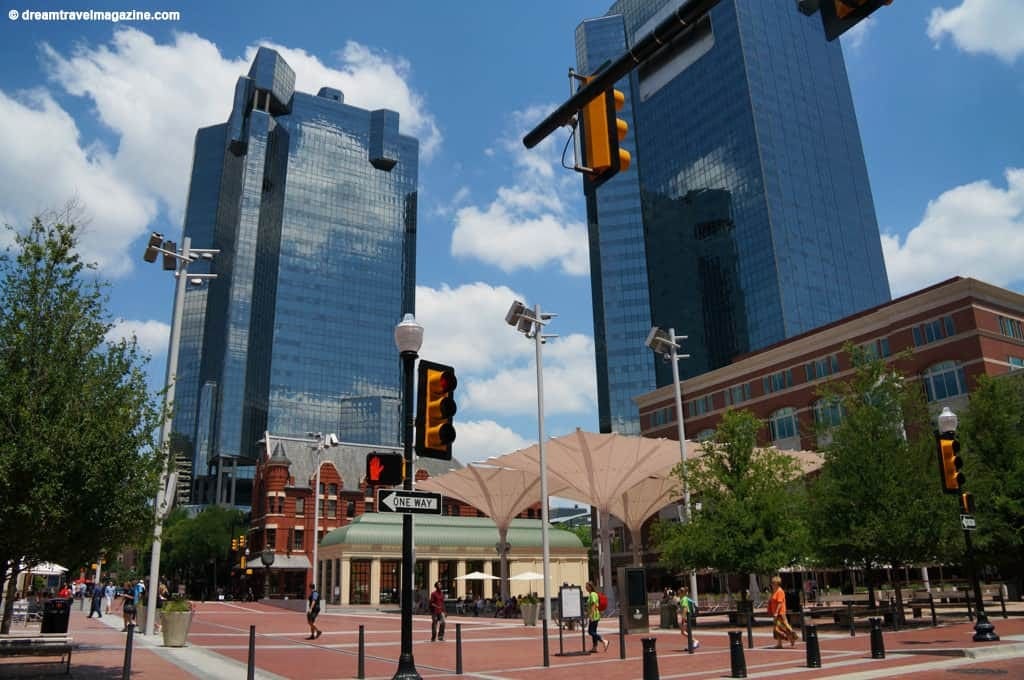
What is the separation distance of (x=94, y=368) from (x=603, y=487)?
36.2 m

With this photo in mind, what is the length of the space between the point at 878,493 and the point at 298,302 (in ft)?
519

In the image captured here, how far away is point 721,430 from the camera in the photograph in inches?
1359

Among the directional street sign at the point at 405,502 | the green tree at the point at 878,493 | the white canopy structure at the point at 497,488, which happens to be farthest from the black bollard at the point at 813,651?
the white canopy structure at the point at 497,488

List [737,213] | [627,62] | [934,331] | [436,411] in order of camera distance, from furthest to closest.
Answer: [737,213], [934,331], [436,411], [627,62]

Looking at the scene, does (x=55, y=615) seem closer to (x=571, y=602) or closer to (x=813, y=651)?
(x=571, y=602)

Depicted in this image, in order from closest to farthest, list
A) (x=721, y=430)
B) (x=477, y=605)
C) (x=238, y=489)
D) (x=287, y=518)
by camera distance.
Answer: (x=721, y=430) < (x=477, y=605) < (x=287, y=518) < (x=238, y=489)

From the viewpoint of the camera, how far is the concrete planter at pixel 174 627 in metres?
22.8

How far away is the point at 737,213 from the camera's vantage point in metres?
143

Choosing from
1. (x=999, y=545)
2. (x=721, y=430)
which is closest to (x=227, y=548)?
(x=721, y=430)

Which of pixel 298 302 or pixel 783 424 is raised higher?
pixel 298 302

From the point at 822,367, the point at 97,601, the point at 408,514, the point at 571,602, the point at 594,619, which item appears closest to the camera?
the point at 408,514

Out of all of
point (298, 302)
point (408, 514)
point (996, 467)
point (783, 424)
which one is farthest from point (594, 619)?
point (298, 302)

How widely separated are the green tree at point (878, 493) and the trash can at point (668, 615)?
6.63m

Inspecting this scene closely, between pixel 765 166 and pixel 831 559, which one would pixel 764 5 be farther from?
pixel 831 559
